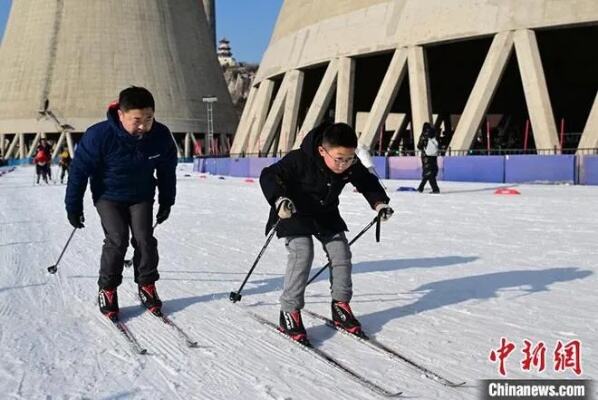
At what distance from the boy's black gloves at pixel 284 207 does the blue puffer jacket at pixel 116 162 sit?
4.58ft

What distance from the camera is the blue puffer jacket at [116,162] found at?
4957mm

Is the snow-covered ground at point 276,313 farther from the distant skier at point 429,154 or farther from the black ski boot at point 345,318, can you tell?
the distant skier at point 429,154

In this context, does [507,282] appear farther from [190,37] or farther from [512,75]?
[190,37]

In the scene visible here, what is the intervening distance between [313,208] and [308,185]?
0.17 metres

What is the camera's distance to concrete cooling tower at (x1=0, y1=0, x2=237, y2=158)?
2474 inches

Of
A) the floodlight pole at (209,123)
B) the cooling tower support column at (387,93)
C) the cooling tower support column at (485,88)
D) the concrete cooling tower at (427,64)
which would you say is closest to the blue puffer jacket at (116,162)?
the concrete cooling tower at (427,64)

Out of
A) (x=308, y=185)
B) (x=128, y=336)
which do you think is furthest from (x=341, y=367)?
(x=128, y=336)

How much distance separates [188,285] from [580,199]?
1127cm

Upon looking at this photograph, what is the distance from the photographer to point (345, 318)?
182 inches

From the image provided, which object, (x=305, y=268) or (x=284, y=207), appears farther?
(x=305, y=268)

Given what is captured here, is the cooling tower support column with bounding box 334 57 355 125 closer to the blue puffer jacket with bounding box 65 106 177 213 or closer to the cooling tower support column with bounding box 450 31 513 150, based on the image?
the cooling tower support column with bounding box 450 31 513 150

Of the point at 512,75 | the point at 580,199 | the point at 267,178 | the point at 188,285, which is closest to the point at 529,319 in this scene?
the point at 267,178

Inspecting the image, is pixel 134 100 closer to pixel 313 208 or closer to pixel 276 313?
pixel 313 208

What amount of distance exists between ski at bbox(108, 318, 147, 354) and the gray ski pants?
3.21ft
